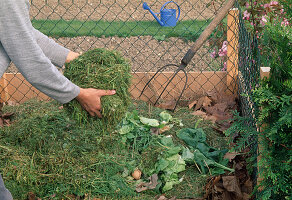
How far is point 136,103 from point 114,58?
1314mm

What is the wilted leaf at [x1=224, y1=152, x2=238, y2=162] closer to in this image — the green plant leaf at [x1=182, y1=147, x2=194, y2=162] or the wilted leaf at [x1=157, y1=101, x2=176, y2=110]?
the green plant leaf at [x1=182, y1=147, x2=194, y2=162]

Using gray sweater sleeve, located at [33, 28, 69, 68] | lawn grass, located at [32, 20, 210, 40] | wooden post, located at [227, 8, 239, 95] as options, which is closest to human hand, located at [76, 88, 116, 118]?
gray sweater sleeve, located at [33, 28, 69, 68]

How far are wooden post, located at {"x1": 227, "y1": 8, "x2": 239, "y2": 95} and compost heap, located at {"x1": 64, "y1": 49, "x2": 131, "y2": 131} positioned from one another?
5.32 feet

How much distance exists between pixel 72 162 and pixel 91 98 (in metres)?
0.65

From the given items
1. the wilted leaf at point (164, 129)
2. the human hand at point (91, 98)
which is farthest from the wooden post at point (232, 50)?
the human hand at point (91, 98)

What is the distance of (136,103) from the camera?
12.9ft

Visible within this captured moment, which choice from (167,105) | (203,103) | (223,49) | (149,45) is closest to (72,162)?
(167,105)

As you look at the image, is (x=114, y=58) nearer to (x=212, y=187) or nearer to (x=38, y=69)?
(x=38, y=69)

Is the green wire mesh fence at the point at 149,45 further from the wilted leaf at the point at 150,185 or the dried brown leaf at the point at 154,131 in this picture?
the wilted leaf at the point at 150,185

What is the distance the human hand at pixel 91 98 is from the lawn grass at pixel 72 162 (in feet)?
0.94

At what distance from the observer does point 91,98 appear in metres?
2.43

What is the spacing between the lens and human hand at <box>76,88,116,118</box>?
240cm

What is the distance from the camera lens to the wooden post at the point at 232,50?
3889 millimetres

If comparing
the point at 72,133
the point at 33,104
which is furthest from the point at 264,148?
the point at 33,104
